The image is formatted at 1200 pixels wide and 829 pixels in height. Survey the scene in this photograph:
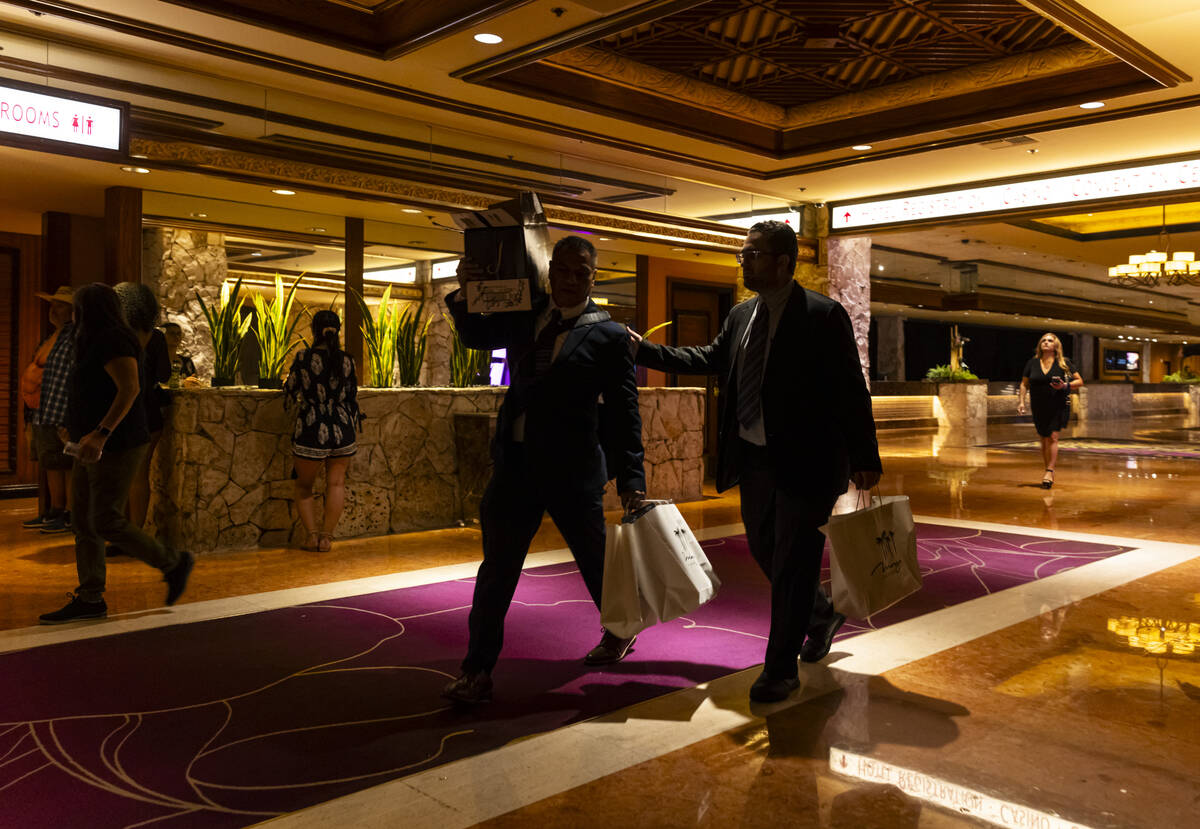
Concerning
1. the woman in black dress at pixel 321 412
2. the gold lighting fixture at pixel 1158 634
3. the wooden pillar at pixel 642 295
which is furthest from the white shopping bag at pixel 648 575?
the wooden pillar at pixel 642 295

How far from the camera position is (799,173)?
8.12 meters

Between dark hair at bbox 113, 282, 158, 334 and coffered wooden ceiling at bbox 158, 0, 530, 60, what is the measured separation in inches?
51.6

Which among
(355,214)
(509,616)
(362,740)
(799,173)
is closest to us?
(362,740)

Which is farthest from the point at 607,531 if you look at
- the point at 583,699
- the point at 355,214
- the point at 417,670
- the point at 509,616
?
the point at 355,214

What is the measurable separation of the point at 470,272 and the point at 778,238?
94cm

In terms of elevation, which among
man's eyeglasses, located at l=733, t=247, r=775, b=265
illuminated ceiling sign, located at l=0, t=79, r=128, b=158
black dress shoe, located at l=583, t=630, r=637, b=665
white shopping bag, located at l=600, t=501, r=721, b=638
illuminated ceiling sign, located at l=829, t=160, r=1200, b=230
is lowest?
black dress shoe, located at l=583, t=630, r=637, b=665

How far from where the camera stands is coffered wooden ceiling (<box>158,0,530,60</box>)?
4496mm

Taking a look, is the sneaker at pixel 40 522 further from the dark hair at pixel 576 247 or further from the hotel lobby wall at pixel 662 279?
the hotel lobby wall at pixel 662 279

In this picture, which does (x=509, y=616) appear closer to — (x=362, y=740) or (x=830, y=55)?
(x=362, y=740)

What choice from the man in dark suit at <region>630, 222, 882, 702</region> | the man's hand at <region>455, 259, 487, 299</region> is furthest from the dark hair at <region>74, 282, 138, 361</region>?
the man in dark suit at <region>630, 222, 882, 702</region>

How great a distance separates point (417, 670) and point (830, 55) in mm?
4795

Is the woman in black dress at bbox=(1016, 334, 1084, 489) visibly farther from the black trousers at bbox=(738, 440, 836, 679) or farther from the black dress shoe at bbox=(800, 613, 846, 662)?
the black trousers at bbox=(738, 440, 836, 679)

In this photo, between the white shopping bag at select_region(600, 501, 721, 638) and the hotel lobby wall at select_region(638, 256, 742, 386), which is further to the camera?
the hotel lobby wall at select_region(638, 256, 742, 386)

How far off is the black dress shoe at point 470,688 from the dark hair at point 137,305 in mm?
2578
